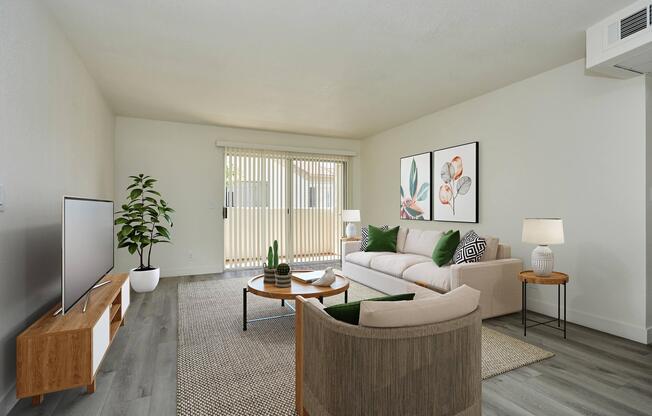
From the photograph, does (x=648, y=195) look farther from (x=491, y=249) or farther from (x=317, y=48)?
(x=317, y=48)

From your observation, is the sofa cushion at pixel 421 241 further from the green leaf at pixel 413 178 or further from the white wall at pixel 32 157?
the white wall at pixel 32 157

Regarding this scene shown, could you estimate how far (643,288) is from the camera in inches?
112

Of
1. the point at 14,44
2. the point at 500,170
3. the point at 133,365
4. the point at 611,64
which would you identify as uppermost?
the point at 611,64

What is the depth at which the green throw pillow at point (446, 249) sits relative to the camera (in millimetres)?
3791

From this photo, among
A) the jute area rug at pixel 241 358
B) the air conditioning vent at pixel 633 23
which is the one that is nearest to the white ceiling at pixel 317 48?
the air conditioning vent at pixel 633 23

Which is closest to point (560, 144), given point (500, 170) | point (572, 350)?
point (500, 170)

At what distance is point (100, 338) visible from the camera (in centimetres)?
212

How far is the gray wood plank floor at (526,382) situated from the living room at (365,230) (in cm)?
2

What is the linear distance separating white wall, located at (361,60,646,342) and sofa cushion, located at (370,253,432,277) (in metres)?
0.89

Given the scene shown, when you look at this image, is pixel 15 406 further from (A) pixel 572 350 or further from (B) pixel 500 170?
(B) pixel 500 170

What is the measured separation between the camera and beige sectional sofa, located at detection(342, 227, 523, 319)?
333cm

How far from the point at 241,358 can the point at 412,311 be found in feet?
5.41

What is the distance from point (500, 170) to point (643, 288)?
1.76m

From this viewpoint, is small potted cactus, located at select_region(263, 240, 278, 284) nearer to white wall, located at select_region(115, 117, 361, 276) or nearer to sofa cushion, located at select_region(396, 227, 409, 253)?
sofa cushion, located at select_region(396, 227, 409, 253)
